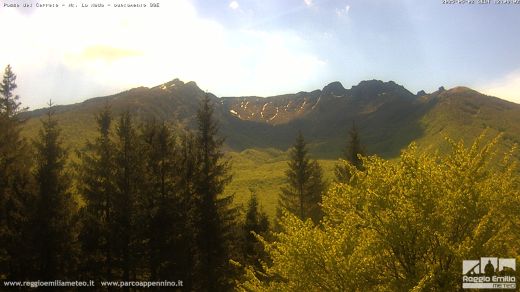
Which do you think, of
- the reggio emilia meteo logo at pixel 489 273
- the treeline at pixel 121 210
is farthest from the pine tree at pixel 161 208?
the reggio emilia meteo logo at pixel 489 273

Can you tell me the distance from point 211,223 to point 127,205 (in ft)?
21.4

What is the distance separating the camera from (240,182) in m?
136

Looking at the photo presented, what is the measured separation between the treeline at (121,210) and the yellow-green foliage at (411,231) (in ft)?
46.7

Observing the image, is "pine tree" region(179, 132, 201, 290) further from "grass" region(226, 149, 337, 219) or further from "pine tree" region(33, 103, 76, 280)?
"grass" region(226, 149, 337, 219)

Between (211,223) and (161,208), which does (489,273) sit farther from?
(211,223)

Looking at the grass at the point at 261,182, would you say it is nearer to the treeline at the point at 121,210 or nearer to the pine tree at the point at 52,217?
the treeline at the point at 121,210

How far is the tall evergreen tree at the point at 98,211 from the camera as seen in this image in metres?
25.7

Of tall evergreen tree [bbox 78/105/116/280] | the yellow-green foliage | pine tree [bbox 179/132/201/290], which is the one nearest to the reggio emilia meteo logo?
the yellow-green foliage

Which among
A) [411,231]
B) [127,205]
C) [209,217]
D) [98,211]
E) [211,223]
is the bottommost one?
[211,223]

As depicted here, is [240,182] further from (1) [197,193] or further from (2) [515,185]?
(2) [515,185]

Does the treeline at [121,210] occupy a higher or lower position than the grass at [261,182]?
higher

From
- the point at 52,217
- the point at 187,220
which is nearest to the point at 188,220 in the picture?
the point at 187,220

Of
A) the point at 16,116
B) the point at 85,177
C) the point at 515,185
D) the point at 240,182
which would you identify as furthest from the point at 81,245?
the point at 240,182

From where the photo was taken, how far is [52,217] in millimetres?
23250
